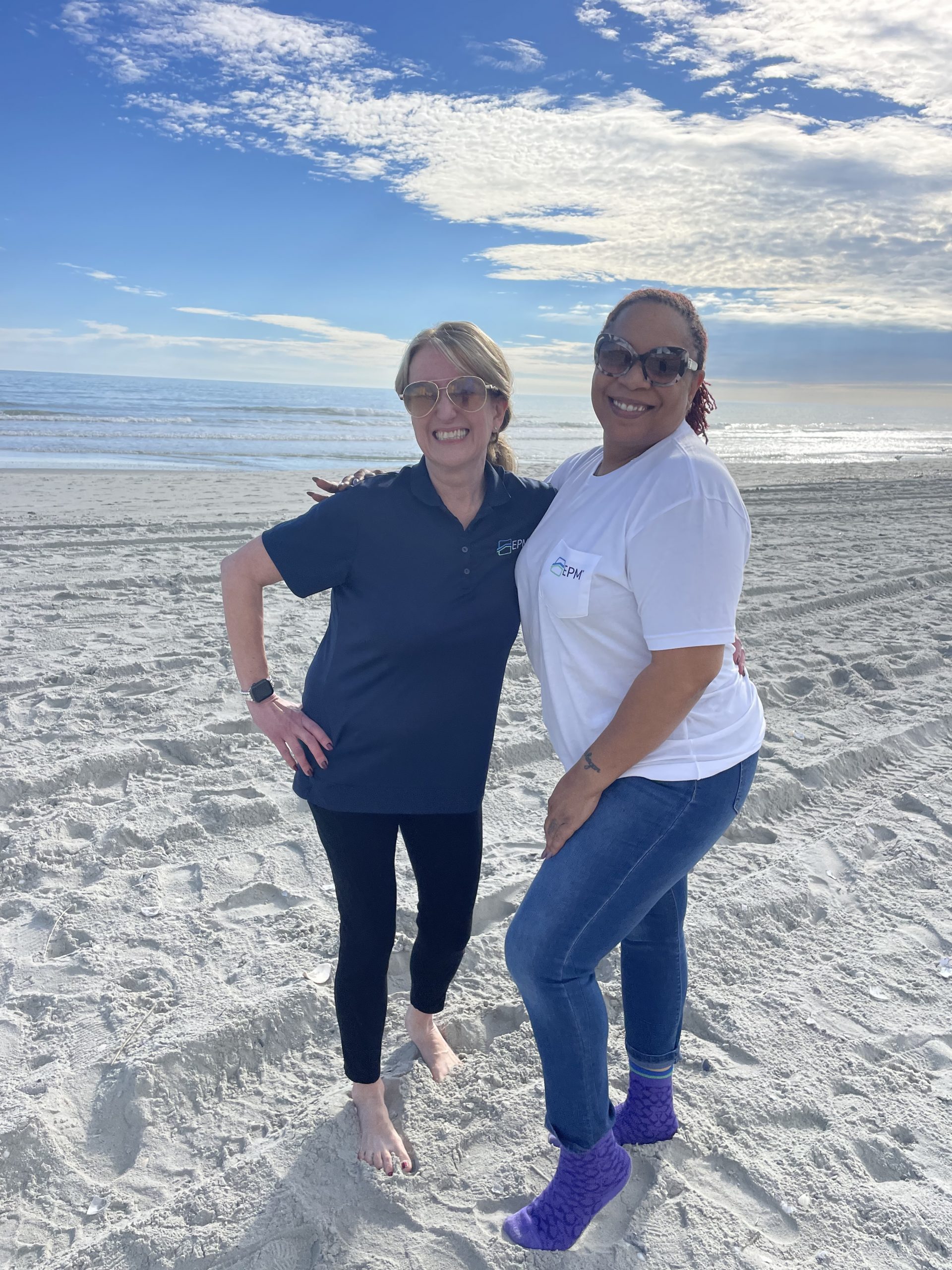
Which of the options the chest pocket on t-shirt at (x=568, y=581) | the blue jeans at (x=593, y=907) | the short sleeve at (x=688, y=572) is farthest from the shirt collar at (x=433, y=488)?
the blue jeans at (x=593, y=907)

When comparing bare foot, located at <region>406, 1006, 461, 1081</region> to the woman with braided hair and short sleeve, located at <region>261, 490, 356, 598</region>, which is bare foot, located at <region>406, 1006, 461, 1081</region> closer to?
the woman with braided hair

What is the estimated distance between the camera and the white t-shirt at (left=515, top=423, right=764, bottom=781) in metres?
1.65

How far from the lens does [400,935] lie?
3.07 m

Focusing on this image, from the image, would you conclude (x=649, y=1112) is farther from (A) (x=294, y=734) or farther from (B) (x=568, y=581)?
(B) (x=568, y=581)

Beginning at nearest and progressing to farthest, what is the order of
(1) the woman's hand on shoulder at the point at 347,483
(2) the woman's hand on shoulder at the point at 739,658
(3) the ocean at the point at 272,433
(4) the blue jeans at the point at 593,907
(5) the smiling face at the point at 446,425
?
(4) the blue jeans at the point at 593,907 → (2) the woman's hand on shoulder at the point at 739,658 → (5) the smiling face at the point at 446,425 → (1) the woman's hand on shoulder at the point at 347,483 → (3) the ocean at the point at 272,433

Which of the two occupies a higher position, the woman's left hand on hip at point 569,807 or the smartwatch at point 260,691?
the smartwatch at point 260,691

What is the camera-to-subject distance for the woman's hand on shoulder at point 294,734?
2131mm

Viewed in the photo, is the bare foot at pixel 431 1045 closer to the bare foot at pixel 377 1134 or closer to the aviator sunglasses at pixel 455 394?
the bare foot at pixel 377 1134

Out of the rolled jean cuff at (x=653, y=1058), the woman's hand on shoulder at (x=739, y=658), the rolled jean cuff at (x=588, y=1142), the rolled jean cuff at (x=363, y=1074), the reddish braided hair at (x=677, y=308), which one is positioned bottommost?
the rolled jean cuff at (x=363, y=1074)

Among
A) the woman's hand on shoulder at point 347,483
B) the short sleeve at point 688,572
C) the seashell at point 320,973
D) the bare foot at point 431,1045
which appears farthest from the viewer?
the seashell at point 320,973

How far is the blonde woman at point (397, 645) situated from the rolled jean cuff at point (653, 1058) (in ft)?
2.17

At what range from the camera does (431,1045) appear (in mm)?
2588

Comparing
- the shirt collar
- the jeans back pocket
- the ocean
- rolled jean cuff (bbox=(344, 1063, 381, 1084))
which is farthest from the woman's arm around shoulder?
the ocean

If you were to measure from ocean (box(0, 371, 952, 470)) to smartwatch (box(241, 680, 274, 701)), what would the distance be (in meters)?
4.11
